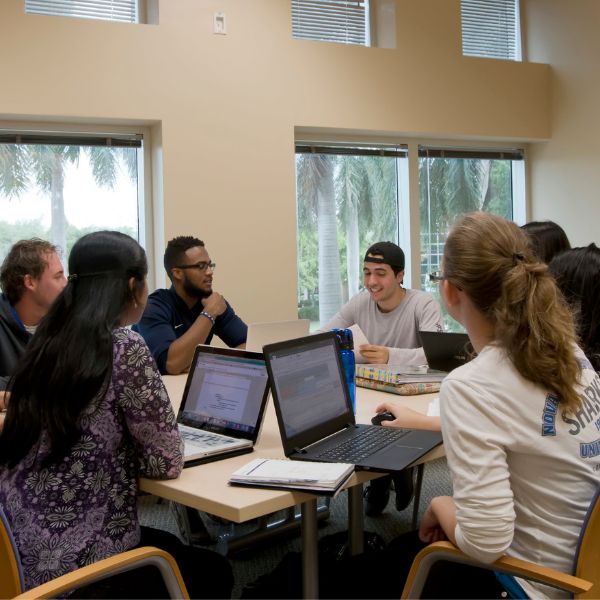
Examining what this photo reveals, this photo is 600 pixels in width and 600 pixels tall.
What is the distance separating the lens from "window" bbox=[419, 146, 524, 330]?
480cm

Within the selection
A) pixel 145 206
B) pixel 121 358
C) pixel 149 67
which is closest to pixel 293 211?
pixel 145 206

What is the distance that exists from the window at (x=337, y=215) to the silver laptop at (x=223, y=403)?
7.89ft

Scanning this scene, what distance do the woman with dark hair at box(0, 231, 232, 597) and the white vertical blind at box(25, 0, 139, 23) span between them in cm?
277

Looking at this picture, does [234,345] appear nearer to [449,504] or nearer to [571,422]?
[449,504]

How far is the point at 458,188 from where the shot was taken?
494 centimetres

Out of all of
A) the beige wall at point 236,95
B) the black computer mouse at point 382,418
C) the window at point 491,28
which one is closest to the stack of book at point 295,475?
the black computer mouse at point 382,418

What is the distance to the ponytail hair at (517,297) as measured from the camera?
1.25 meters

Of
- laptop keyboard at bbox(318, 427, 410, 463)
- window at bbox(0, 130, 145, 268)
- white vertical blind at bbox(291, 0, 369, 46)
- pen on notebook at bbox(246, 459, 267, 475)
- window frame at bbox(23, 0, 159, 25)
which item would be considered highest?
white vertical blind at bbox(291, 0, 369, 46)

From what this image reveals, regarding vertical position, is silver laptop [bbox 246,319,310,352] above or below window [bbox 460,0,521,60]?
below

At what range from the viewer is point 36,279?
2.63 meters

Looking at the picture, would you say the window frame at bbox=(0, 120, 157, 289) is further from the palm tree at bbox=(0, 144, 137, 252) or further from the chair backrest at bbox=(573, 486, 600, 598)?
the chair backrest at bbox=(573, 486, 600, 598)

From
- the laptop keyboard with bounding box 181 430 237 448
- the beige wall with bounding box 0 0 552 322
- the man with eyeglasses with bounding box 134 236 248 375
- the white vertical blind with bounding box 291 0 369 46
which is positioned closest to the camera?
the laptop keyboard with bounding box 181 430 237 448

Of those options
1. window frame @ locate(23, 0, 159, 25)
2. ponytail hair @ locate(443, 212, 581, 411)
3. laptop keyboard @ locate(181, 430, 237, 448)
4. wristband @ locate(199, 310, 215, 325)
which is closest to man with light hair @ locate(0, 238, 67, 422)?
wristband @ locate(199, 310, 215, 325)

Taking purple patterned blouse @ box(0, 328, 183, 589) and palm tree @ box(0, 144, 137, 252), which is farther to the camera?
palm tree @ box(0, 144, 137, 252)
